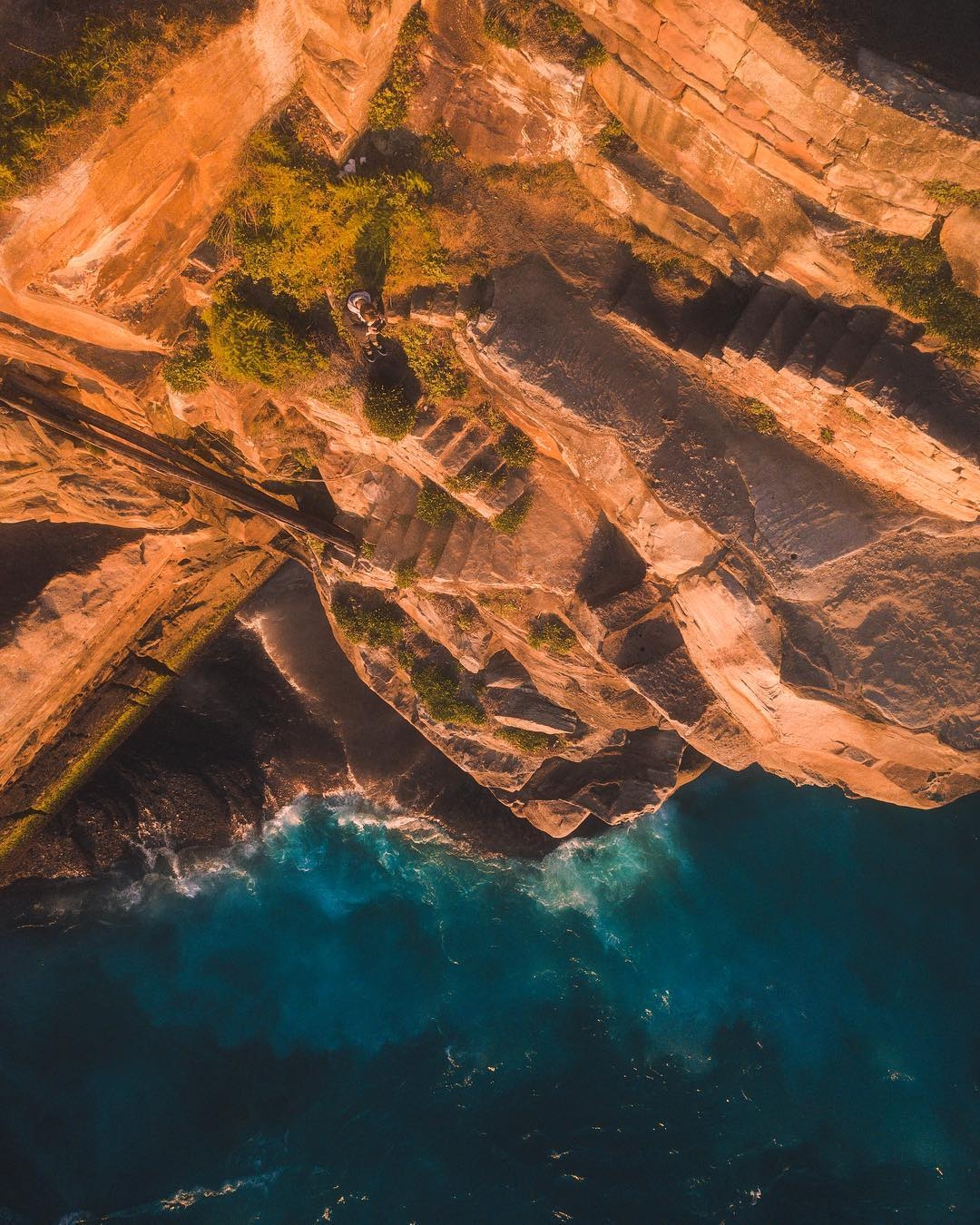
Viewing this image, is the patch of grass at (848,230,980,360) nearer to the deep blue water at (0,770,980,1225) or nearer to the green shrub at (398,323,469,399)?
the green shrub at (398,323,469,399)

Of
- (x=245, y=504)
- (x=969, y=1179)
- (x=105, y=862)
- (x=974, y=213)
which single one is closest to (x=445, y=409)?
(x=245, y=504)

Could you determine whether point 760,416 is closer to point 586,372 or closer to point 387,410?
point 586,372

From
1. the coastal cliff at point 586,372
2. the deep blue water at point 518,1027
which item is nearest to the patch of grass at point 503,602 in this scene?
the coastal cliff at point 586,372

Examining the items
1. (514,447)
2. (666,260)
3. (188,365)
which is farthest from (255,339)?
(666,260)

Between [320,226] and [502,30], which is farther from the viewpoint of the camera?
[320,226]

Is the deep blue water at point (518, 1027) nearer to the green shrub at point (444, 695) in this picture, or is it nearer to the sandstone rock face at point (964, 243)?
the green shrub at point (444, 695)

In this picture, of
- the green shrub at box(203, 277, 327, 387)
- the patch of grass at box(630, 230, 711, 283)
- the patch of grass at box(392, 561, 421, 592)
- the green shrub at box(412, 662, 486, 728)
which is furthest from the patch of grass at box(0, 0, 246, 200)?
the green shrub at box(412, 662, 486, 728)
